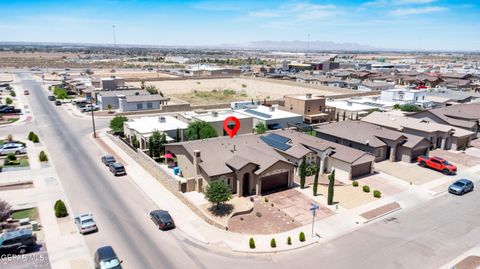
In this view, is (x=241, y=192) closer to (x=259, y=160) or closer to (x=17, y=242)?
(x=259, y=160)

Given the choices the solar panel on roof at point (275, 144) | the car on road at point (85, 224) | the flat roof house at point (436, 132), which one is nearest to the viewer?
the car on road at point (85, 224)

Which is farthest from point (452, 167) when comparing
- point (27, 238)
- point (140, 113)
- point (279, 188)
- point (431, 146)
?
point (140, 113)

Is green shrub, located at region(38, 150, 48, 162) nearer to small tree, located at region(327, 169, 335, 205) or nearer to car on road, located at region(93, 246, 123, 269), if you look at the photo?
car on road, located at region(93, 246, 123, 269)

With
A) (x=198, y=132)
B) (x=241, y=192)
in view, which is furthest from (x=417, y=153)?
(x=198, y=132)

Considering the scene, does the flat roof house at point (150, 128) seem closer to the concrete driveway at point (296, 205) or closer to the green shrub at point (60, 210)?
the green shrub at point (60, 210)

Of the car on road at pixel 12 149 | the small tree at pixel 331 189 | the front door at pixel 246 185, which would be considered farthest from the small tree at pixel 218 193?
the car on road at pixel 12 149

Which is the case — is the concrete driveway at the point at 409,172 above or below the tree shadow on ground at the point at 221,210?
above
